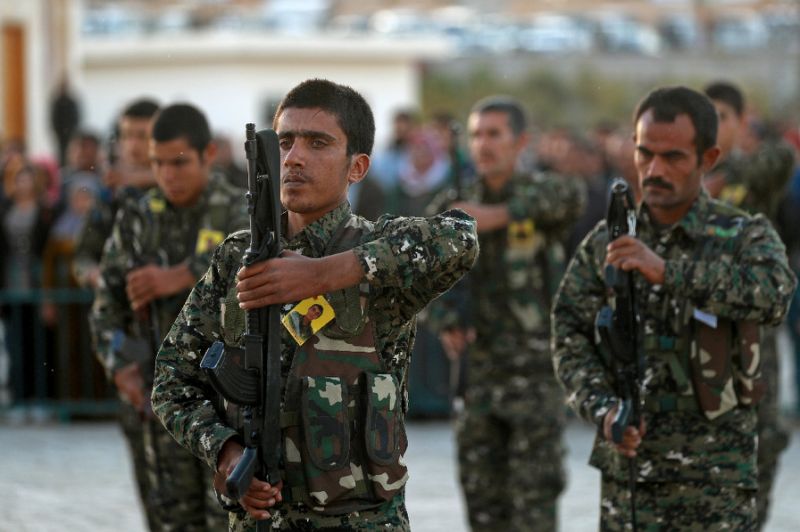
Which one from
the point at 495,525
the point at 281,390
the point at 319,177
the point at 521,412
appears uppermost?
the point at 319,177

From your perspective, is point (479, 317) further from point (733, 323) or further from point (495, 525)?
point (733, 323)

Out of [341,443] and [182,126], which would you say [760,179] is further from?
[341,443]

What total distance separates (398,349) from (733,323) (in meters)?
1.57

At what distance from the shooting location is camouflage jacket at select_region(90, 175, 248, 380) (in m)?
7.46

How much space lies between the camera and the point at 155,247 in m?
7.59

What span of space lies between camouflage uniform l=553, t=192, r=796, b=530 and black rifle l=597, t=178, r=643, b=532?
0.08m

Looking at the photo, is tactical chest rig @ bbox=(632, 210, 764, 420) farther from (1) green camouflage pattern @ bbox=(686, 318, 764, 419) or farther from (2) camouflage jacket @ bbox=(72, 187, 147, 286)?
(2) camouflage jacket @ bbox=(72, 187, 147, 286)

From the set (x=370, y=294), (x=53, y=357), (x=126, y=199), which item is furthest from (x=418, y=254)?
(x=53, y=357)

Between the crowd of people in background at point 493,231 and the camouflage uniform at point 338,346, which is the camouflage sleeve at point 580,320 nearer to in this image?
the crowd of people in background at point 493,231

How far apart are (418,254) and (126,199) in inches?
137

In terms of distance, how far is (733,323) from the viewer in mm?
5996

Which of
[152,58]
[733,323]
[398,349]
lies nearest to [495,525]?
[733,323]

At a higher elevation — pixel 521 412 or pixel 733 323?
pixel 733 323

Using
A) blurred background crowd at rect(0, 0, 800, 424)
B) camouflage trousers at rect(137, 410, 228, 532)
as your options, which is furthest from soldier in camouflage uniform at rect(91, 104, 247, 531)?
blurred background crowd at rect(0, 0, 800, 424)
